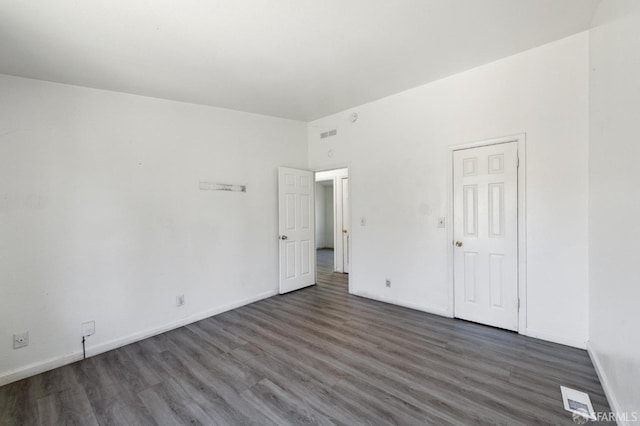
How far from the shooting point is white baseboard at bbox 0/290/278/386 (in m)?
2.42

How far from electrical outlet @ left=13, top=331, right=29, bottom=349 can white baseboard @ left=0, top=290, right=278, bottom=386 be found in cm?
20

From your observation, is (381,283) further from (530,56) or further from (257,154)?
(530,56)

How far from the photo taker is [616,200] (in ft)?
5.87

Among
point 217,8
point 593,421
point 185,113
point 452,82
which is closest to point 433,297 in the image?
point 593,421

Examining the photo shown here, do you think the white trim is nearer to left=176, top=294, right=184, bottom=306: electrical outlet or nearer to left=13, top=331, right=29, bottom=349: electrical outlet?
left=176, top=294, right=184, bottom=306: electrical outlet

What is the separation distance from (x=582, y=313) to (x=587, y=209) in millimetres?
A: 987

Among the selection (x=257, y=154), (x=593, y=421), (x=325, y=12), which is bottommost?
(x=593, y=421)

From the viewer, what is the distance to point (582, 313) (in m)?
2.54

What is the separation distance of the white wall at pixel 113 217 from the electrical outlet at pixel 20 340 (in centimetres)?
4

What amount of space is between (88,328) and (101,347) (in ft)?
0.81

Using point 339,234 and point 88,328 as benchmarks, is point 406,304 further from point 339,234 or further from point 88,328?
point 88,328

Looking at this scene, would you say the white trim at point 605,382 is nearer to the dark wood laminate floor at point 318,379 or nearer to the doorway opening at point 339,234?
the dark wood laminate floor at point 318,379

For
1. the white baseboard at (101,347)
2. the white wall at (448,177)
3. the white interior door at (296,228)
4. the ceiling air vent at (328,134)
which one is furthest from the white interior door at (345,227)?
the white baseboard at (101,347)

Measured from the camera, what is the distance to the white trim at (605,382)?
1735mm
